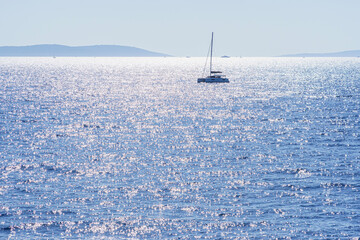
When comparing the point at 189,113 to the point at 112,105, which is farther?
the point at 112,105

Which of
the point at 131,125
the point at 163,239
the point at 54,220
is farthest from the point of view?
the point at 131,125

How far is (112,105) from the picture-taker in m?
115

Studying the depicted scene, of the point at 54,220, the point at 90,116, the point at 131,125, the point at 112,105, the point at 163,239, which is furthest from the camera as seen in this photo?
the point at 112,105

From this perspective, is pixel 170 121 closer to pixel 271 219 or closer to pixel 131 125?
pixel 131 125

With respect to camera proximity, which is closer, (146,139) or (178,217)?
(178,217)

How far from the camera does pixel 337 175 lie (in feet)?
161

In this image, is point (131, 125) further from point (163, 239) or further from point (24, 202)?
point (163, 239)

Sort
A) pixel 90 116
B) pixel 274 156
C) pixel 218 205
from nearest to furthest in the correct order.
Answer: pixel 218 205
pixel 274 156
pixel 90 116

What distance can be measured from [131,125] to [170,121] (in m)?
8.23

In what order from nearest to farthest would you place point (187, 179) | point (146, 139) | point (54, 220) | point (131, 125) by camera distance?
point (54, 220)
point (187, 179)
point (146, 139)
point (131, 125)

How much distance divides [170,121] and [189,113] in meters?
11.8

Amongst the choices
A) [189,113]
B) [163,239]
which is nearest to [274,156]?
[163,239]

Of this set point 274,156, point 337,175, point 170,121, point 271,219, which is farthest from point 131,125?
point 271,219

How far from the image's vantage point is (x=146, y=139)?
69.7 m
